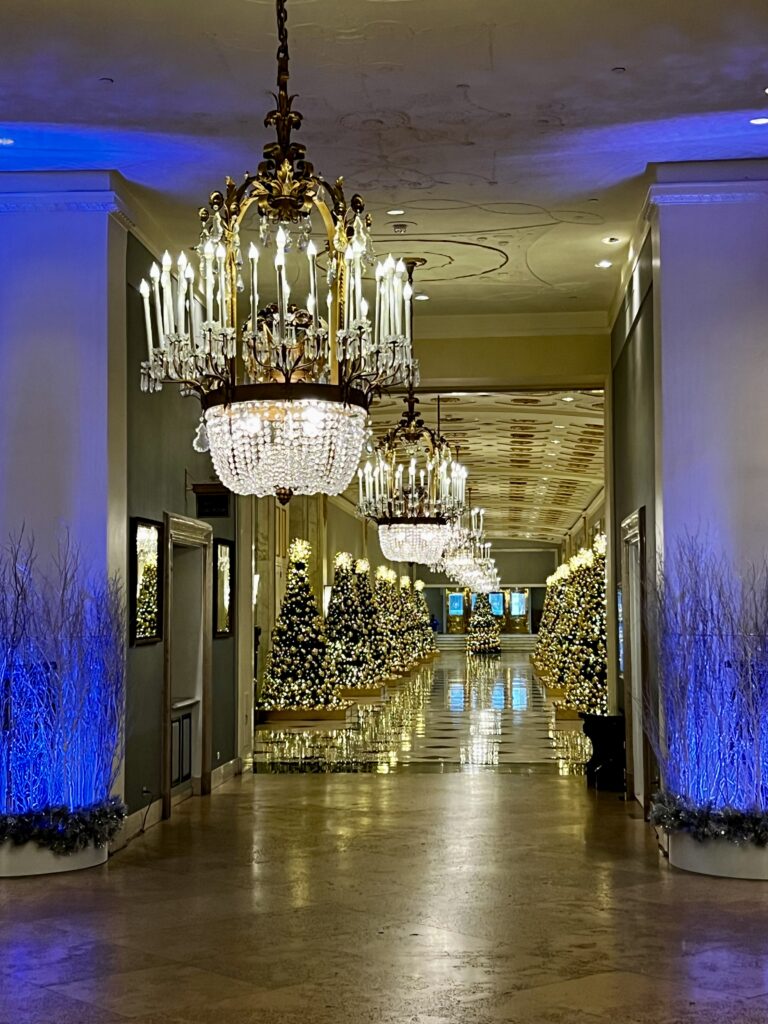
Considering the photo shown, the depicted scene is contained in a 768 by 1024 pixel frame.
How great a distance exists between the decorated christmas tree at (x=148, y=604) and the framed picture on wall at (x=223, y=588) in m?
2.32

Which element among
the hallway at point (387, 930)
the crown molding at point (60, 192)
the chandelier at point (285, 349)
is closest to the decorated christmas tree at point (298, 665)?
the hallway at point (387, 930)

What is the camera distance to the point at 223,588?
12.3 metres

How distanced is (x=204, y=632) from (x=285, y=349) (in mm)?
6698

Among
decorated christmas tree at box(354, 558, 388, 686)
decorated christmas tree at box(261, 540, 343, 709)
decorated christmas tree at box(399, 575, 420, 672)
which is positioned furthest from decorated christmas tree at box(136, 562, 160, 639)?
decorated christmas tree at box(399, 575, 420, 672)

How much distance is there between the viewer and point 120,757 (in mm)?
8188

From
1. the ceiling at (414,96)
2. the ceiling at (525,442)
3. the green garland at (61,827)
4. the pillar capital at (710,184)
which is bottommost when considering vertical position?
the green garland at (61,827)

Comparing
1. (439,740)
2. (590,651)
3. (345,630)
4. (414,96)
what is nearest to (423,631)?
(345,630)

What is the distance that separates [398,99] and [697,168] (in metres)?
2.28

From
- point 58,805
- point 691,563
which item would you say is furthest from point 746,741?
point 58,805

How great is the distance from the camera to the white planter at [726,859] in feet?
24.1

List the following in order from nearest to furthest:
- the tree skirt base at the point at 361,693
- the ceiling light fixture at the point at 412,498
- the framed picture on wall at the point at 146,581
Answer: the framed picture on wall at the point at 146,581, the ceiling light fixture at the point at 412,498, the tree skirt base at the point at 361,693

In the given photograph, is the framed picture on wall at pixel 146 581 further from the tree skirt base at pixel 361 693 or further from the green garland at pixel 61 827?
the tree skirt base at pixel 361 693

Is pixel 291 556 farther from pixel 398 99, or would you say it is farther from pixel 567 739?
pixel 398 99

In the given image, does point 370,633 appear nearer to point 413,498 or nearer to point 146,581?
point 413,498
